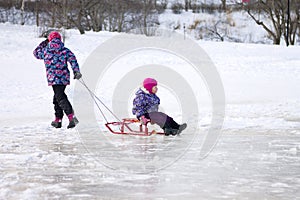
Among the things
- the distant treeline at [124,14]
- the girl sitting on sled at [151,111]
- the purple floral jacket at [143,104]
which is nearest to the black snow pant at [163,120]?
the girl sitting on sled at [151,111]

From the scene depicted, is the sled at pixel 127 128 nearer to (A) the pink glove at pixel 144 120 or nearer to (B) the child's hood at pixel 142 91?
(A) the pink glove at pixel 144 120

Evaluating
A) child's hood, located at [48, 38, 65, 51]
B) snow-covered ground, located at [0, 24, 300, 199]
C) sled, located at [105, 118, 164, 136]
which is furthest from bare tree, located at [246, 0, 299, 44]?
child's hood, located at [48, 38, 65, 51]

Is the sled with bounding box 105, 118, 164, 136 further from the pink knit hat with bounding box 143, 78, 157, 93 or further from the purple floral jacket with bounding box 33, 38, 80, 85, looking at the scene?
the purple floral jacket with bounding box 33, 38, 80, 85

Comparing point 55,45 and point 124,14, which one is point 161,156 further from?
point 124,14

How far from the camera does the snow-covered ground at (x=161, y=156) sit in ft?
13.8

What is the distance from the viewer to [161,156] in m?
5.71

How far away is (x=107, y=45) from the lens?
21859 mm

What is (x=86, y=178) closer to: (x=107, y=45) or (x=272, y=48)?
(x=107, y=45)

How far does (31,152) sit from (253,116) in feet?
14.1

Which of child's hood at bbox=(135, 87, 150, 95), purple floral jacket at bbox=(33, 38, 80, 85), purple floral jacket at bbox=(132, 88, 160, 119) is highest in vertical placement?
purple floral jacket at bbox=(33, 38, 80, 85)

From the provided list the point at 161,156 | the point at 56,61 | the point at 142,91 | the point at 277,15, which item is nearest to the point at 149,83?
the point at 142,91

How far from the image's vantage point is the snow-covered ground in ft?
13.8

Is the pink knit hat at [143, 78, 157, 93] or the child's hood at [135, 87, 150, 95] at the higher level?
the pink knit hat at [143, 78, 157, 93]

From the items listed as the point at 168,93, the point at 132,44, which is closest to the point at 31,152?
the point at 168,93
